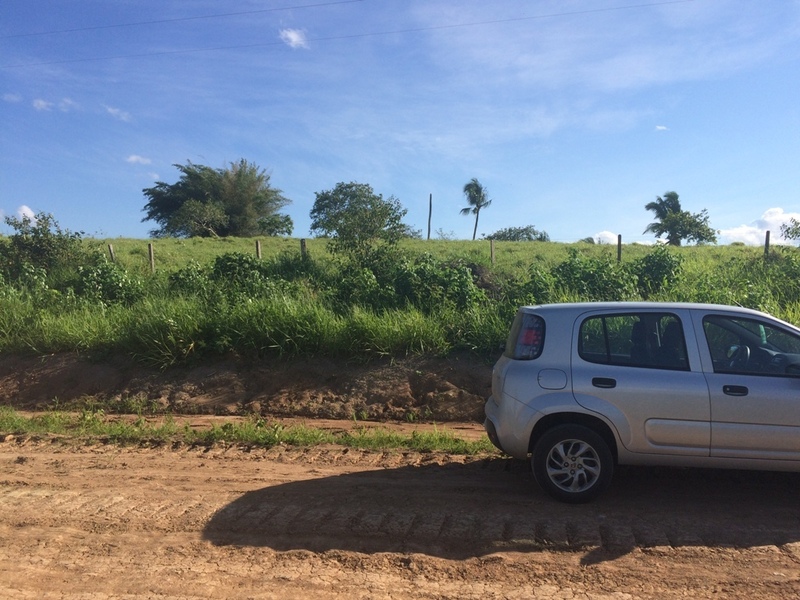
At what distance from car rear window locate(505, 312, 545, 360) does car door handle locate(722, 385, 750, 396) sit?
1.44 metres

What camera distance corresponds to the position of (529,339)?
5.27m

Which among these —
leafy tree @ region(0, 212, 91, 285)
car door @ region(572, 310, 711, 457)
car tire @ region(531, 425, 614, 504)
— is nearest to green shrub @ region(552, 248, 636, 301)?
car door @ region(572, 310, 711, 457)

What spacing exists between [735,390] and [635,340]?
82 centimetres

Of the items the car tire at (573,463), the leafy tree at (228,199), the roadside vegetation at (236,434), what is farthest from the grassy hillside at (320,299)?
the leafy tree at (228,199)

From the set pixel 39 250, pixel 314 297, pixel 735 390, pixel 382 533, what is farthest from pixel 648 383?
pixel 39 250

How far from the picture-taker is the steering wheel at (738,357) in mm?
4992

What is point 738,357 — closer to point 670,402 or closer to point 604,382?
point 670,402

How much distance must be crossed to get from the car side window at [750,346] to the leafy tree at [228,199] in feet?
129

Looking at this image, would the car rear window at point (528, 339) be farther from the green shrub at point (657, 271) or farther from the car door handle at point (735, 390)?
the green shrub at point (657, 271)

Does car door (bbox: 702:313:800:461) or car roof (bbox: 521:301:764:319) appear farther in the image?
car roof (bbox: 521:301:764:319)

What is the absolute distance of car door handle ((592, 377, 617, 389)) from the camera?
16.4ft

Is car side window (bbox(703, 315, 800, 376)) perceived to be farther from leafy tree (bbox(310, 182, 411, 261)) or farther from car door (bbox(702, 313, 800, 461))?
leafy tree (bbox(310, 182, 411, 261))

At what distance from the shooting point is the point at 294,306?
10.4 meters

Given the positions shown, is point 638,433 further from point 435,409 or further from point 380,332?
point 380,332
